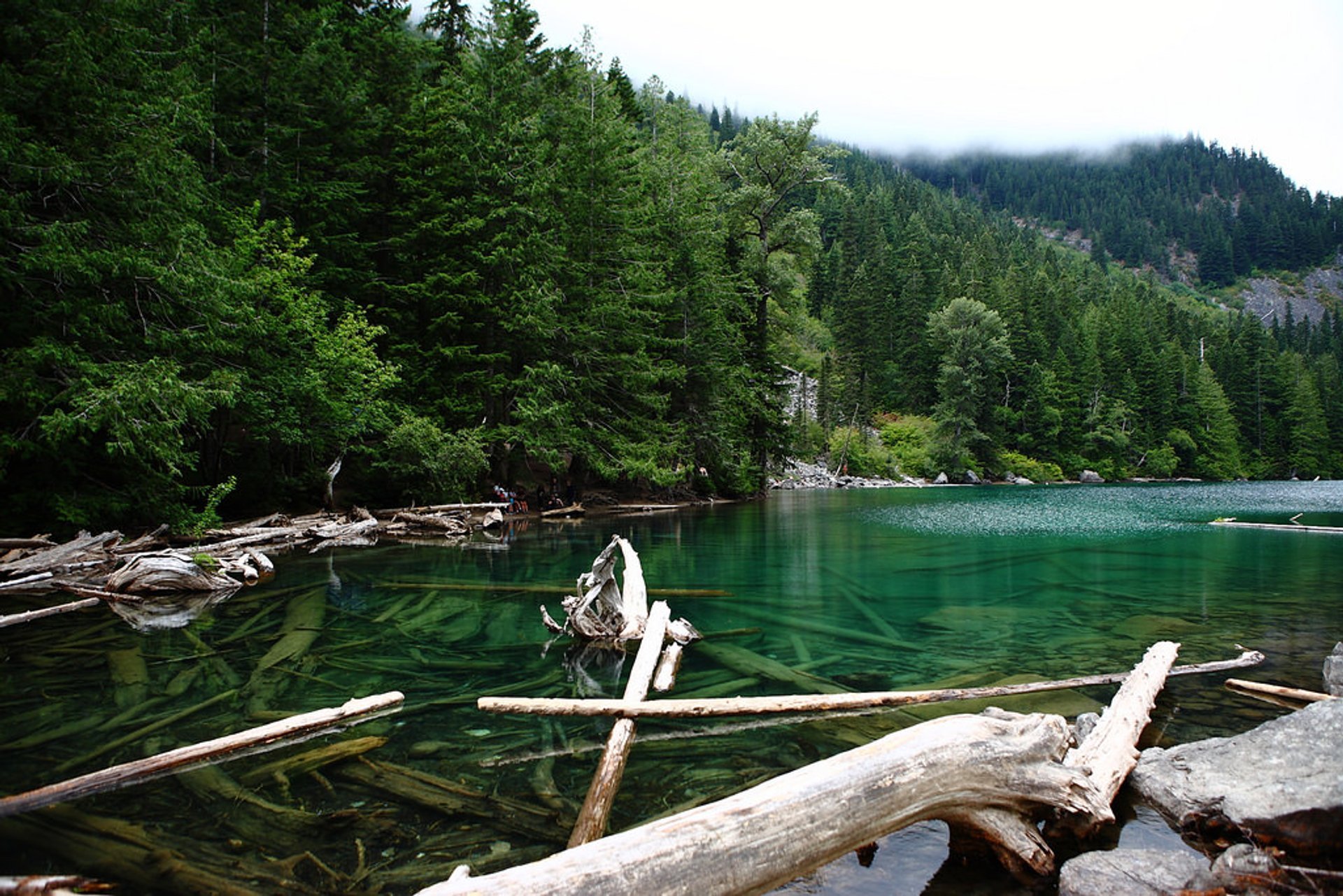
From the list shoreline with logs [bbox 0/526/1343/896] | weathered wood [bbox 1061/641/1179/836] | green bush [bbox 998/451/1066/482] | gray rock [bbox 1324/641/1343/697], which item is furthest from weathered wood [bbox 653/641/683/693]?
green bush [bbox 998/451/1066/482]

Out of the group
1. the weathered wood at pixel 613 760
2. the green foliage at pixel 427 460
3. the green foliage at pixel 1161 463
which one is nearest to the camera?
the weathered wood at pixel 613 760

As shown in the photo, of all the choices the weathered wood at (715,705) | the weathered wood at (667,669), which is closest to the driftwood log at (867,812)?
the weathered wood at (715,705)

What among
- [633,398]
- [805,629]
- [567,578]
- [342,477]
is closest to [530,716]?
[805,629]

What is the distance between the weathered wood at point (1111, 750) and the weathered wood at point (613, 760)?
276 cm

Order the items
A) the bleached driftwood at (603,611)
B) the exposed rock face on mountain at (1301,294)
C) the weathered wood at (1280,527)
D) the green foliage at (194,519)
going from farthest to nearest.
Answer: the exposed rock face on mountain at (1301,294) → the weathered wood at (1280,527) → the green foliage at (194,519) → the bleached driftwood at (603,611)

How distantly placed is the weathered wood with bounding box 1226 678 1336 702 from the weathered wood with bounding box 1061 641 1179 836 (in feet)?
3.99

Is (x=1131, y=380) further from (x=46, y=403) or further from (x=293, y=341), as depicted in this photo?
(x=46, y=403)

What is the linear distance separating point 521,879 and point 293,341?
2055cm

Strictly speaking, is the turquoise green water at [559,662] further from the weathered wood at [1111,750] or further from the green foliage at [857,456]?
the green foliage at [857,456]

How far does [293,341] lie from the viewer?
63.8 feet

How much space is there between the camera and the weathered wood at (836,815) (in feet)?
8.36

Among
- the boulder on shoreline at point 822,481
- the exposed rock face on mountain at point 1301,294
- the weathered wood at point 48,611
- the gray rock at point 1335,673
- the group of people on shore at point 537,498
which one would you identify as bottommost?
the boulder on shoreline at point 822,481

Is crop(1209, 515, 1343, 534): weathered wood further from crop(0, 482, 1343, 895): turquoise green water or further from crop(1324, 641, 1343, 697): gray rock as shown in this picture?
crop(1324, 641, 1343, 697): gray rock

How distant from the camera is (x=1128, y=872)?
11.0 feet
